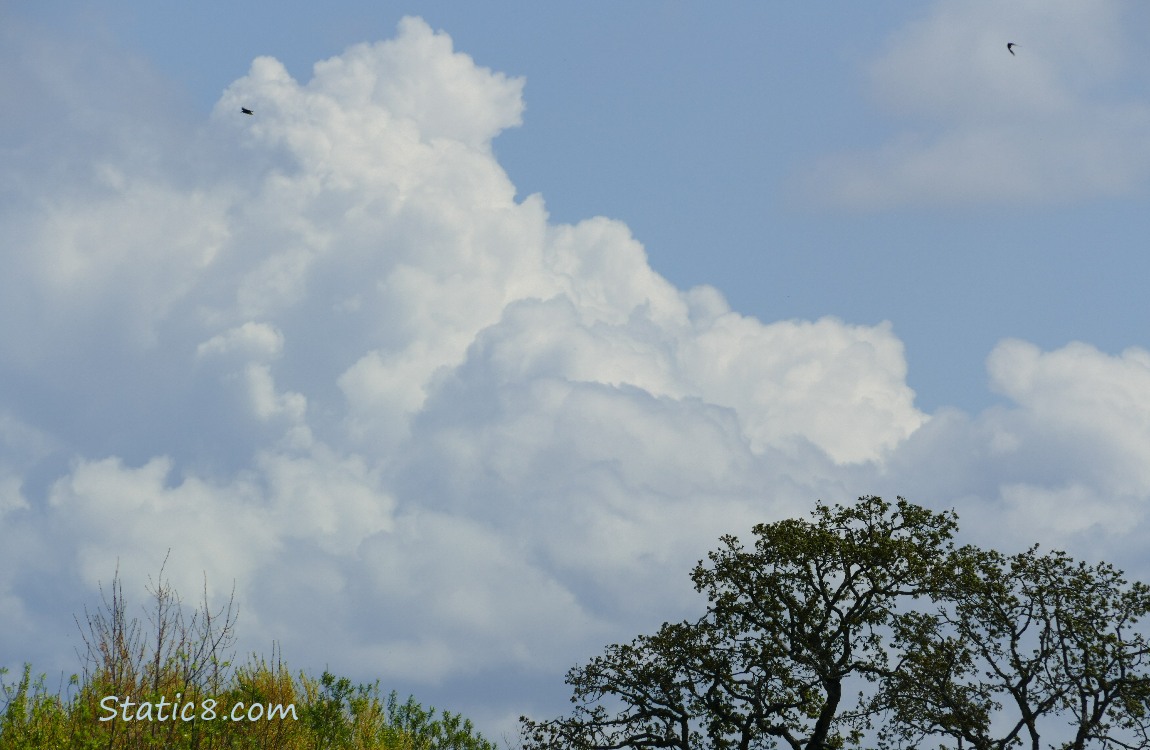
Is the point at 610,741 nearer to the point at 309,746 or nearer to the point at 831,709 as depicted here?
the point at 831,709

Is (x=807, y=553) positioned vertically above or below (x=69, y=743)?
above

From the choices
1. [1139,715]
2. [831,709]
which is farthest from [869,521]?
[1139,715]

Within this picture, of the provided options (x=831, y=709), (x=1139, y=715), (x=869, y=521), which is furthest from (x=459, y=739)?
(x=1139, y=715)

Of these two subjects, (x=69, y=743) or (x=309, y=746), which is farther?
(x=309, y=746)

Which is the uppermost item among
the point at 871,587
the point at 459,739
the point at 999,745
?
the point at 871,587

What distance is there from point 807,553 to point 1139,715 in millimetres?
8173

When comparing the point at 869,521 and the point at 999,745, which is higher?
the point at 869,521

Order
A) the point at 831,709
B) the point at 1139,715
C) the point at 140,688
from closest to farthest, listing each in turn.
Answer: the point at 140,688
the point at 1139,715
the point at 831,709

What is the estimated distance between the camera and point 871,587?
31922 mm

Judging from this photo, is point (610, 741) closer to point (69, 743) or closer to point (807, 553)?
point (807, 553)

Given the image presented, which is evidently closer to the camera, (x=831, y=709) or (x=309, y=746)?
(x=309, y=746)

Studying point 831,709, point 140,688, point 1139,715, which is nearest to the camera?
point 140,688

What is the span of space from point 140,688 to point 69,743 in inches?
76.2

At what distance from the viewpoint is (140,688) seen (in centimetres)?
2353
